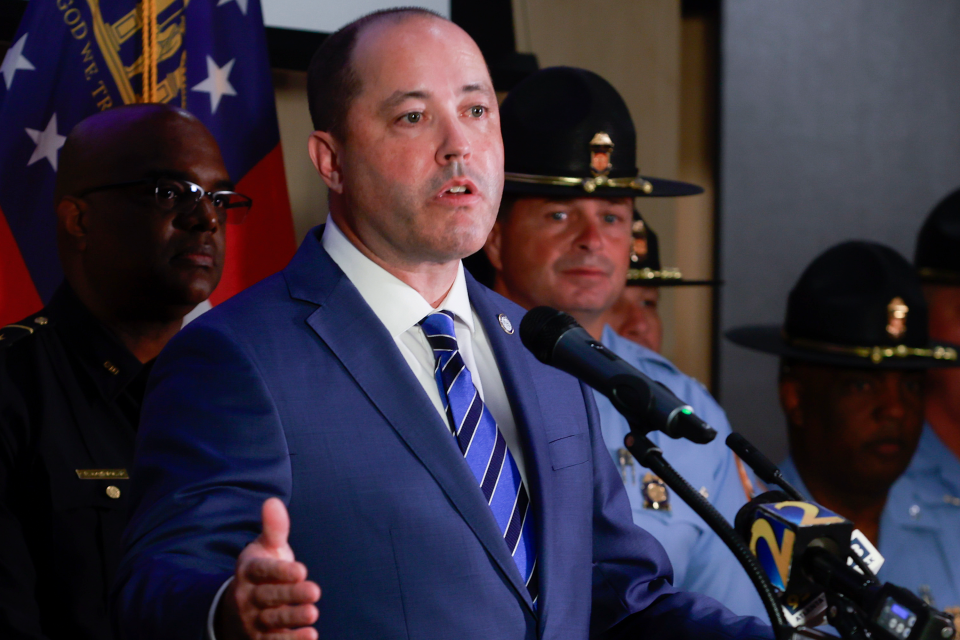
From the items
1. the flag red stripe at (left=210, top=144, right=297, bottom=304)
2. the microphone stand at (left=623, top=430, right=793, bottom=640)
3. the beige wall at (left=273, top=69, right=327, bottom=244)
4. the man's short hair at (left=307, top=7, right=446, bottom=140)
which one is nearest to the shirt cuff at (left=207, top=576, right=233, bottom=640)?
the microphone stand at (left=623, top=430, right=793, bottom=640)

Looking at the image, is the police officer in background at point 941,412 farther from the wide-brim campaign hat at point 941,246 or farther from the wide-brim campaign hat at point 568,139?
the wide-brim campaign hat at point 568,139

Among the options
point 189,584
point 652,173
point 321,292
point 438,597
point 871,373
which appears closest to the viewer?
point 189,584

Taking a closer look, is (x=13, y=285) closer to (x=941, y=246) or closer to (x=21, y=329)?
(x=21, y=329)

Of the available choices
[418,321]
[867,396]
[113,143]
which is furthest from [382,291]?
[867,396]

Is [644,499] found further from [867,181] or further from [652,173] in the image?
[867,181]

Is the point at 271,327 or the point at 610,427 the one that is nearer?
the point at 271,327

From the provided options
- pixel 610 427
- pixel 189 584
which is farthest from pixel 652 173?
pixel 189 584

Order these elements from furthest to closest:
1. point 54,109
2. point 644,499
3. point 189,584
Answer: point 644,499, point 54,109, point 189,584

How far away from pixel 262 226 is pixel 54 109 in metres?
0.53

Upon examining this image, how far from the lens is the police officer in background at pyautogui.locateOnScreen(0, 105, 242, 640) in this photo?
1.68 metres

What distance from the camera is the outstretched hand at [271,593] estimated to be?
83 centimetres

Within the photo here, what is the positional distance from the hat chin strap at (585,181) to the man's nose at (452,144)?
113 centimetres

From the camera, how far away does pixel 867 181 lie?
4312 millimetres

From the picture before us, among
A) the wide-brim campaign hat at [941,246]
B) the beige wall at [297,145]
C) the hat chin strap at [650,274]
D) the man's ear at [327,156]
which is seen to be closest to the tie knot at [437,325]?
the man's ear at [327,156]
